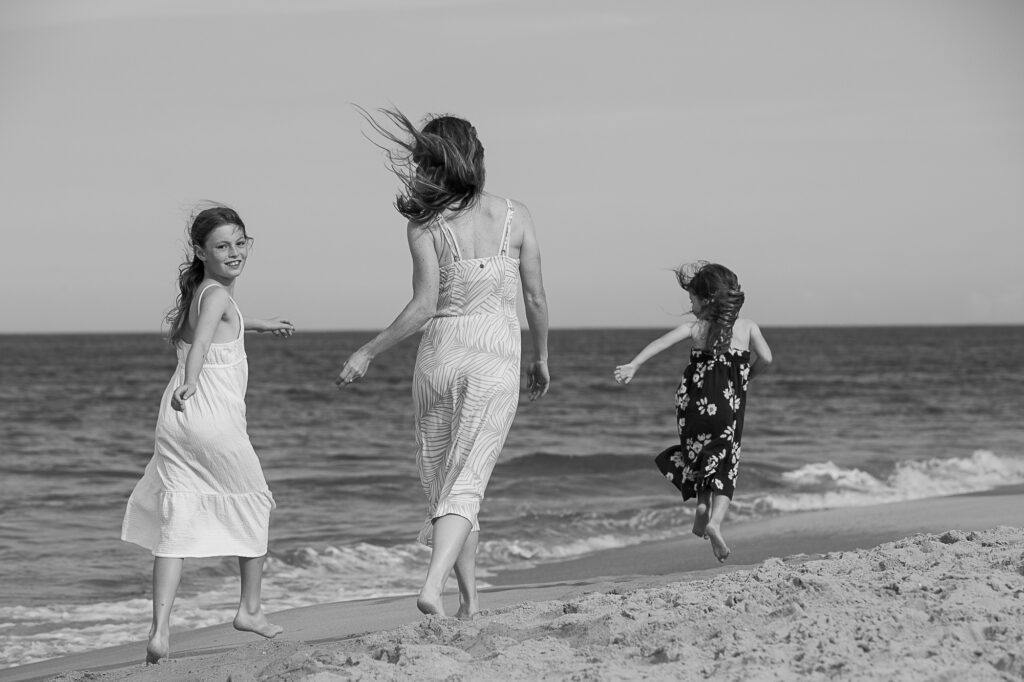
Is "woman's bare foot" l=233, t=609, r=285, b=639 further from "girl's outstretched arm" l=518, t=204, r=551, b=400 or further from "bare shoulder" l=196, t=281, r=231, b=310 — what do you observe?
"girl's outstretched arm" l=518, t=204, r=551, b=400

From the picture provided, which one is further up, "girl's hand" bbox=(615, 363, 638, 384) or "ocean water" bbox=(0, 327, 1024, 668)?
"girl's hand" bbox=(615, 363, 638, 384)

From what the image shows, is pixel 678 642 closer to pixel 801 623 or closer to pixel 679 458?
pixel 801 623

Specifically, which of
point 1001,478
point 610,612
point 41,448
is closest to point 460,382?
point 610,612

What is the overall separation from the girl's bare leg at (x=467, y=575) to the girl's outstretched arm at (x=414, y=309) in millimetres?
818

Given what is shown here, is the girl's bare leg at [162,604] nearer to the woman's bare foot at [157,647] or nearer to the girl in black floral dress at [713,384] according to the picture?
the woman's bare foot at [157,647]

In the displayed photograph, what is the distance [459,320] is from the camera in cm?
429

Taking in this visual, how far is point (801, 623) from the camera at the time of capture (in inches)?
135

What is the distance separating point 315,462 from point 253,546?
11.9m

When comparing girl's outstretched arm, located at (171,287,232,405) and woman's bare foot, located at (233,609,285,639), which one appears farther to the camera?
woman's bare foot, located at (233,609,285,639)

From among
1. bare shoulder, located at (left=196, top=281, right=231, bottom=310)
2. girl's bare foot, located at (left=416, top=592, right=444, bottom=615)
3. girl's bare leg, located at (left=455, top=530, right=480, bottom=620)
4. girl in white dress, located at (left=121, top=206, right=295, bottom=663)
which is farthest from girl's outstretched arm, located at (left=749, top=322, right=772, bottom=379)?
bare shoulder, located at (left=196, top=281, right=231, bottom=310)

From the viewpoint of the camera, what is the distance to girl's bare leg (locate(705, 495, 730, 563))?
18.7ft

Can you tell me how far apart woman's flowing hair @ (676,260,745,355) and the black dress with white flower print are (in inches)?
2.9

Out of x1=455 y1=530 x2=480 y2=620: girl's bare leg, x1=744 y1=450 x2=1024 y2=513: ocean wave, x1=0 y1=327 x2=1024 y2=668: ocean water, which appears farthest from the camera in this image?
x1=744 y1=450 x2=1024 y2=513: ocean wave

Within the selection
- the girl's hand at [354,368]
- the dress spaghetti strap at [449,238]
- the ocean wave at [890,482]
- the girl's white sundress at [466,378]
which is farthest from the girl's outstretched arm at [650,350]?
the ocean wave at [890,482]
